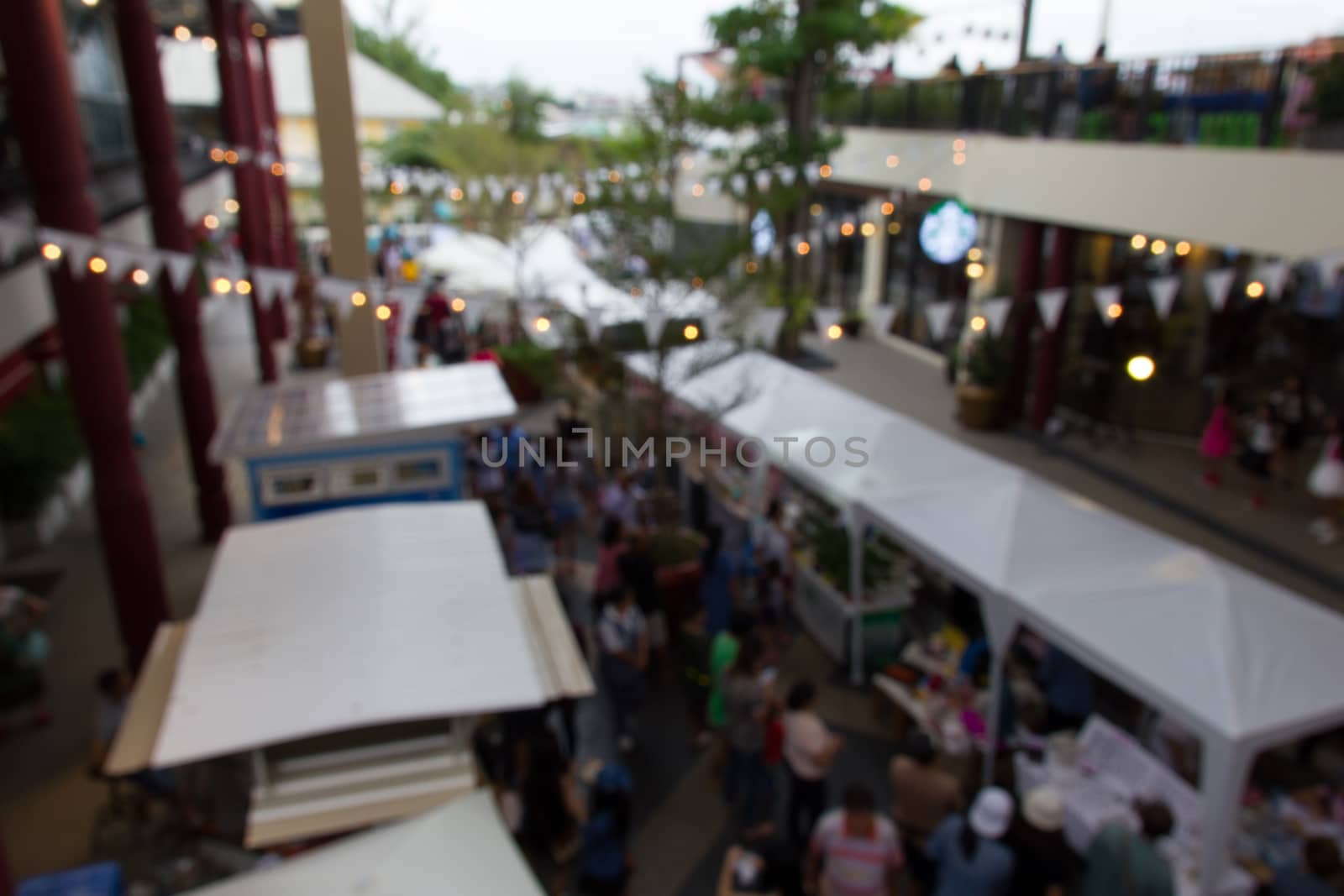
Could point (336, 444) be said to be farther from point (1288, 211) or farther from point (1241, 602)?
point (1288, 211)

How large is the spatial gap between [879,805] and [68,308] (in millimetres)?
7326

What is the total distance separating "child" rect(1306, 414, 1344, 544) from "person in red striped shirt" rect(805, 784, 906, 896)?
8082 millimetres

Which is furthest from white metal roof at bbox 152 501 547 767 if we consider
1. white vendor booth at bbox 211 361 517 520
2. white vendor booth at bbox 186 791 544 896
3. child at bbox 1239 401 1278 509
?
child at bbox 1239 401 1278 509

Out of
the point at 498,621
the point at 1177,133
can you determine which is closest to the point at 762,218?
the point at 1177,133

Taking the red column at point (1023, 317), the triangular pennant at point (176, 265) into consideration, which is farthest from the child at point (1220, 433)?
the triangular pennant at point (176, 265)

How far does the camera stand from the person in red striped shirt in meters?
5.01

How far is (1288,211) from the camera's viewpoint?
30.0 feet

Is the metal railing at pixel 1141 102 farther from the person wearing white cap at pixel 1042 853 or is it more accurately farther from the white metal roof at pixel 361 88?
the white metal roof at pixel 361 88

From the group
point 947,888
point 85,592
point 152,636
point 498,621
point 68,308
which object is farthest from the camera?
point 85,592

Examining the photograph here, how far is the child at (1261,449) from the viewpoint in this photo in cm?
1214

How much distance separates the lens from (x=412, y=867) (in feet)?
13.8

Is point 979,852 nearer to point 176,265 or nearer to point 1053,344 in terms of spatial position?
point 176,265

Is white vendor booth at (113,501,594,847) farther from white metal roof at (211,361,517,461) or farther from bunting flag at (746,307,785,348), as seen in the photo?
bunting flag at (746,307,785,348)

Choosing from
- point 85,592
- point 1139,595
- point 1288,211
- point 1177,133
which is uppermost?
point 1177,133
